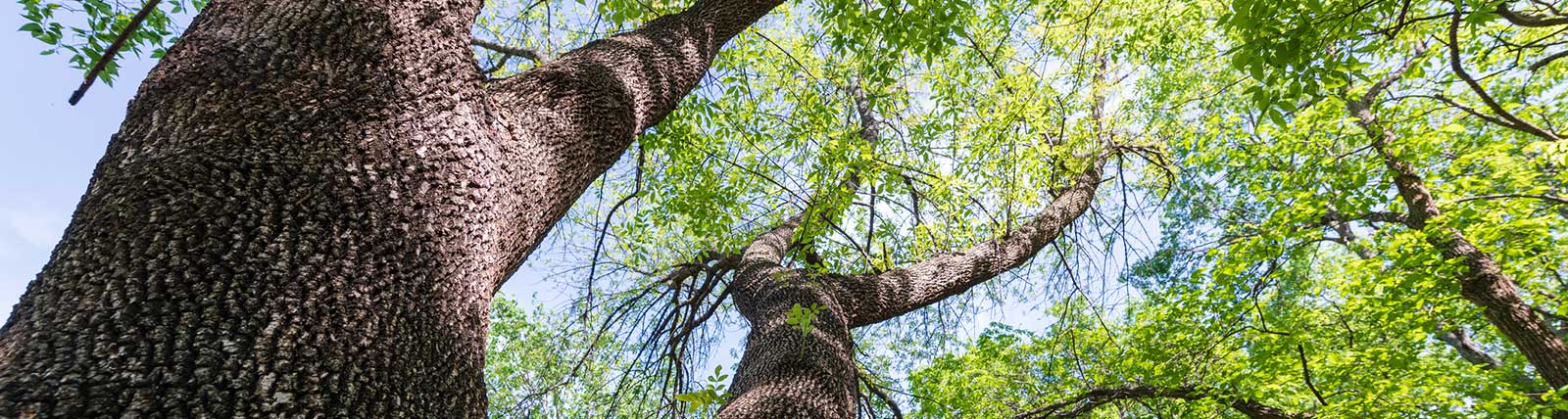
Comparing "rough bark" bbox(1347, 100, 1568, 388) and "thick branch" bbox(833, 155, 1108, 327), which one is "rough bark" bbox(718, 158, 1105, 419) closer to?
"thick branch" bbox(833, 155, 1108, 327)

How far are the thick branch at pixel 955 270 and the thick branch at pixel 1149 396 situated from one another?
1155 mm

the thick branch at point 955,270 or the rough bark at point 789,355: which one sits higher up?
the thick branch at point 955,270

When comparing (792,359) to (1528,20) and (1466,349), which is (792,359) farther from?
(1466,349)

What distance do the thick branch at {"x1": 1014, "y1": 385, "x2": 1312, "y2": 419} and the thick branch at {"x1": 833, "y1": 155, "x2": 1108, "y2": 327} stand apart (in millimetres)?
1155

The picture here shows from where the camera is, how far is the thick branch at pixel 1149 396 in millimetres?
5207

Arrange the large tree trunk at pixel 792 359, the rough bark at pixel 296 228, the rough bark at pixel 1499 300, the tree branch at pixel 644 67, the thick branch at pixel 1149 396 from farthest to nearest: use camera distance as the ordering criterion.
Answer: the thick branch at pixel 1149 396
the rough bark at pixel 1499 300
the large tree trunk at pixel 792 359
the tree branch at pixel 644 67
the rough bark at pixel 296 228

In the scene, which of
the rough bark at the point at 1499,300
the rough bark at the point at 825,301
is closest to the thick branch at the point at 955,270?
the rough bark at the point at 825,301

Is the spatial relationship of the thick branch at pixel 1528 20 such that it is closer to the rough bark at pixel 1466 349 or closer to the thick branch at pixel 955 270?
the thick branch at pixel 955 270

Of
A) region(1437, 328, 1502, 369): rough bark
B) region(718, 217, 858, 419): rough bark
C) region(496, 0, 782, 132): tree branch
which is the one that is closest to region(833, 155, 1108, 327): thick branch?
region(718, 217, 858, 419): rough bark

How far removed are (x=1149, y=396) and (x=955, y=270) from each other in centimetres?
209

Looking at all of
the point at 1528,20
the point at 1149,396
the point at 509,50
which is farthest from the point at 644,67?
the point at 1149,396

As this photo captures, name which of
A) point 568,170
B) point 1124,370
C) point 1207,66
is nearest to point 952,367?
point 1124,370

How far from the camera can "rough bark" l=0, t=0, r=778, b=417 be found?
1043mm

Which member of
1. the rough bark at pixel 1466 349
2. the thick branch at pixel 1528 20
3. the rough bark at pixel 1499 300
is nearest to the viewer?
the thick branch at pixel 1528 20
